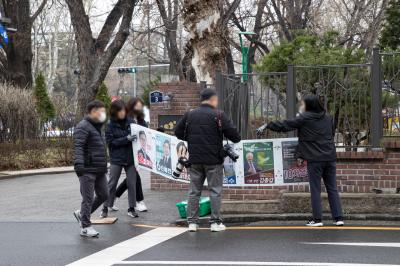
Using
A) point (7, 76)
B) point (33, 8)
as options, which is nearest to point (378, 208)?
point (7, 76)

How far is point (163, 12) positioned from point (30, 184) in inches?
515

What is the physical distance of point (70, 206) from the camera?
41.0 feet

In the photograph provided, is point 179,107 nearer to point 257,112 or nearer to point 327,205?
point 257,112

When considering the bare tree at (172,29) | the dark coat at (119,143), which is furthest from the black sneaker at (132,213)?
the bare tree at (172,29)

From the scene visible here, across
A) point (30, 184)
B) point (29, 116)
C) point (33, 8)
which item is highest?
point (33, 8)

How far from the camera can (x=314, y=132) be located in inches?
384

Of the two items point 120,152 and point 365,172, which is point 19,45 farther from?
point 365,172

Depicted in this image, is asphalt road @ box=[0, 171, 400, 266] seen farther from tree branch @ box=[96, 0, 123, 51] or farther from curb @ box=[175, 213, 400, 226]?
tree branch @ box=[96, 0, 123, 51]

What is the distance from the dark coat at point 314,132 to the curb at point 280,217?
0.97m

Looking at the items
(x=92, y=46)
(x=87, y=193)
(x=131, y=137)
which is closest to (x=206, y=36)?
(x=131, y=137)

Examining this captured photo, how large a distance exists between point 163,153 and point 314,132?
2.82 m

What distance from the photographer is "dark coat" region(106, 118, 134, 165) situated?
36.1 feet

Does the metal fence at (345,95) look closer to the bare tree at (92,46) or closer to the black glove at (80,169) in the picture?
the black glove at (80,169)

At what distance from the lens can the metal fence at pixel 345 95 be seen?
1059cm
